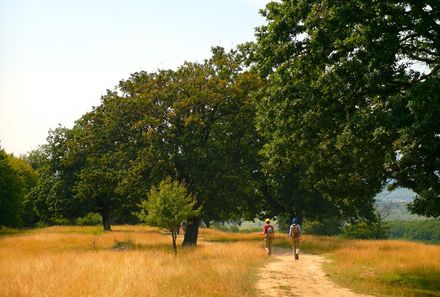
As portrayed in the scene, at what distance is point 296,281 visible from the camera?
50.2 feet

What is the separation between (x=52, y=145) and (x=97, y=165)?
29.0 meters

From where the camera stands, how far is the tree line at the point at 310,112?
1294 cm

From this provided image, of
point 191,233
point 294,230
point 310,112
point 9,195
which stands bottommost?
point 191,233

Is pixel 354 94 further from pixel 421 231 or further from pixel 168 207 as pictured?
pixel 421 231

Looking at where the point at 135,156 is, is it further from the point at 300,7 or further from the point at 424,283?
the point at 424,283

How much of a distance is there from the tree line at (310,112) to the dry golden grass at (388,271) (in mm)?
2844

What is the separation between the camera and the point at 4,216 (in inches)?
2222

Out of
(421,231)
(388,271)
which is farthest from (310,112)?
(421,231)

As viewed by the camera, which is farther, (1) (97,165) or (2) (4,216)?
(2) (4,216)

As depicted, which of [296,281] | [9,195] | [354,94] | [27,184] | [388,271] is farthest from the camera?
[27,184]

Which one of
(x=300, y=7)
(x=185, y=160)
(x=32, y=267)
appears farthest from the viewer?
(x=185, y=160)

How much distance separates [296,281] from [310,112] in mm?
6553

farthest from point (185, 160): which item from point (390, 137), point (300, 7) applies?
point (390, 137)

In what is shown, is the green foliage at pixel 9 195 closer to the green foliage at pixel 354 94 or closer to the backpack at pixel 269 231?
the backpack at pixel 269 231
